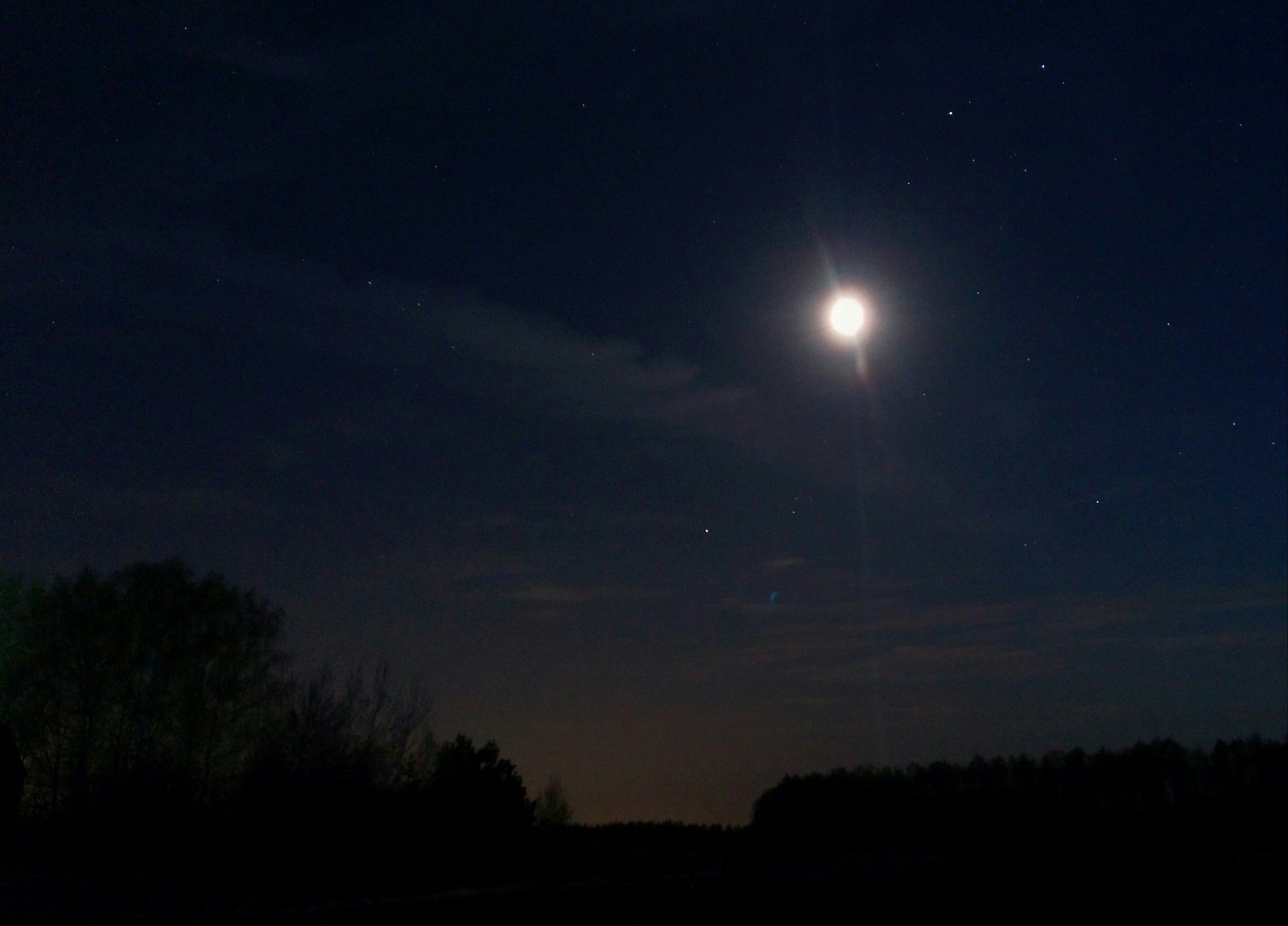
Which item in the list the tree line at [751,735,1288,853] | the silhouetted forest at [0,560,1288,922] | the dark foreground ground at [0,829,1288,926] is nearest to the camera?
the dark foreground ground at [0,829,1288,926]

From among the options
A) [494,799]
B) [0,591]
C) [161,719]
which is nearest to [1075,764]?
[494,799]

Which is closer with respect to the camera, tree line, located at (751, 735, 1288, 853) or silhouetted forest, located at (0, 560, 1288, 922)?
silhouetted forest, located at (0, 560, 1288, 922)

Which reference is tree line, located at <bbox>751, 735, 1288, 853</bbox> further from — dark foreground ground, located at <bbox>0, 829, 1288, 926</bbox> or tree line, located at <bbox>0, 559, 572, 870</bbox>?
tree line, located at <bbox>0, 559, 572, 870</bbox>

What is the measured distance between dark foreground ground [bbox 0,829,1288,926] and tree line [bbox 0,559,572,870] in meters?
4.98

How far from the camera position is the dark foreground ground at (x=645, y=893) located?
2708cm

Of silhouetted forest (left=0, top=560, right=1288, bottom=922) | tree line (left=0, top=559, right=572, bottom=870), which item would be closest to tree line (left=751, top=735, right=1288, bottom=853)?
silhouetted forest (left=0, top=560, right=1288, bottom=922)

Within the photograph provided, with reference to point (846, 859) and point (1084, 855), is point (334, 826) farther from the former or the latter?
point (846, 859)

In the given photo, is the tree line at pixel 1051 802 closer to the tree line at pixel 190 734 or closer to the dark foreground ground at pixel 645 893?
the dark foreground ground at pixel 645 893

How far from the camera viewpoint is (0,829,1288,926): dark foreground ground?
27078 millimetres

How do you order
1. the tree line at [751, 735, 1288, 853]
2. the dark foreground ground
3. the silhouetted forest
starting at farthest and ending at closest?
the tree line at [751, 735, 1288, 853] < the silhouetted forest < the dark foreground ground

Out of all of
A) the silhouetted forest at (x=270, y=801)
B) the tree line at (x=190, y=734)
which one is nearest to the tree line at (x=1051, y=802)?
the silhouetted forest at (x=270, y=801)

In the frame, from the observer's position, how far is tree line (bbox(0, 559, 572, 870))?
55531 millimetres

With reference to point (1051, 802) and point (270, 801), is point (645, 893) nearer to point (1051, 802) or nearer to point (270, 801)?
point (270, 801)

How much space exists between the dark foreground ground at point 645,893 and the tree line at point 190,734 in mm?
4977
